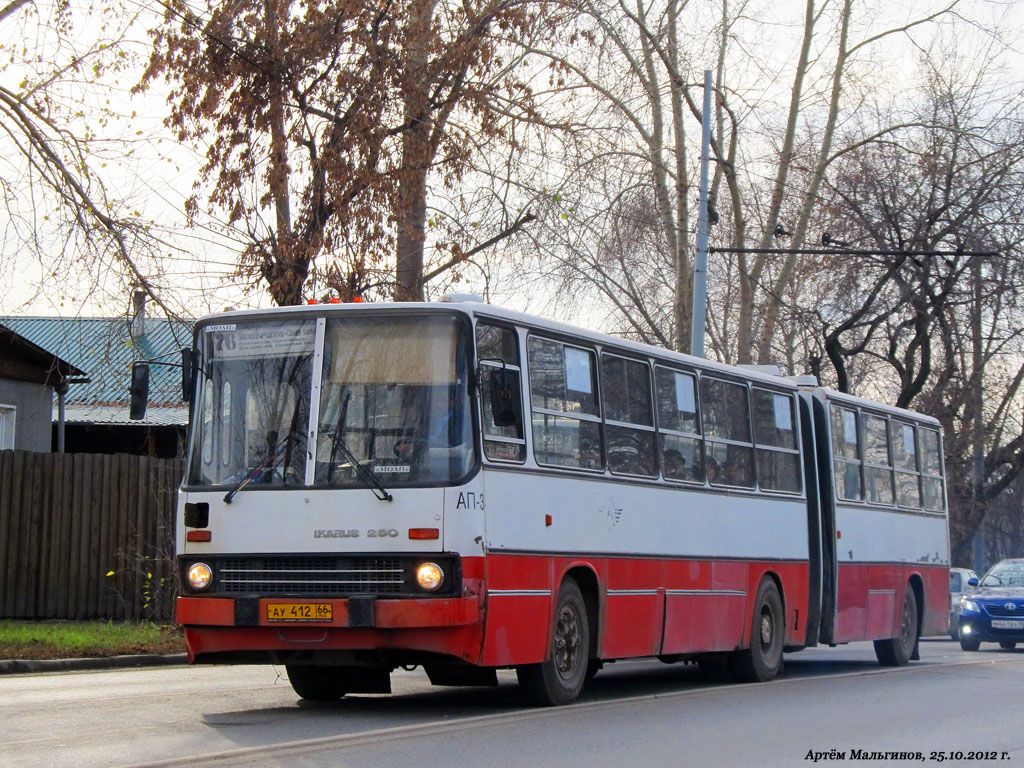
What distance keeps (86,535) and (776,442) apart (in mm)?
10573

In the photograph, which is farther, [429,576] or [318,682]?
[318,682]

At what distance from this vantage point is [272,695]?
510 inches

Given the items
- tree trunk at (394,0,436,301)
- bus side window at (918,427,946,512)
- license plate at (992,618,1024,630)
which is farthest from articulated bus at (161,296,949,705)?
license plate at (992,618,1024,630)

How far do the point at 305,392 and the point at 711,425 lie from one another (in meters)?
5.39

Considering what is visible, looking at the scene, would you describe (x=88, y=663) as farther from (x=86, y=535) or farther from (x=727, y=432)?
(x=727, y=432)

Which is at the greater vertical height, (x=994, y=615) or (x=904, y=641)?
(x=994, y=615)

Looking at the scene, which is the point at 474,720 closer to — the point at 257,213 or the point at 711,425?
the point at 711,425

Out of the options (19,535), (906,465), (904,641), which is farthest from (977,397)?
(19,535)

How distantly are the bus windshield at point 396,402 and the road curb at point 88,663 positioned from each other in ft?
21.4

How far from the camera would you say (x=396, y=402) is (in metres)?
10.8

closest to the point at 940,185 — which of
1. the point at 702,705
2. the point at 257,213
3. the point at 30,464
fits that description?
the point at 257,213

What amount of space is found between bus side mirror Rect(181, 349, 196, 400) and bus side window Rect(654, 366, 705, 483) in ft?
14.7

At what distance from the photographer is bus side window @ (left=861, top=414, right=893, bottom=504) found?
18938 millimetres

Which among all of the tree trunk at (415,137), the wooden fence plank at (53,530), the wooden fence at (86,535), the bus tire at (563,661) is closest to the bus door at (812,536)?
the bus tire at (563,661)
